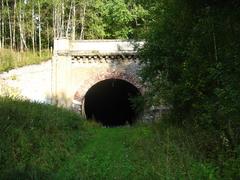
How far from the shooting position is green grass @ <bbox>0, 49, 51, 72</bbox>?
80.7ft

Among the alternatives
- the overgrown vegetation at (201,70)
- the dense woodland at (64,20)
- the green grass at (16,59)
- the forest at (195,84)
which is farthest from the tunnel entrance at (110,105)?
the overgrown vegetation at (201,70)

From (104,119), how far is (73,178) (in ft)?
78.4

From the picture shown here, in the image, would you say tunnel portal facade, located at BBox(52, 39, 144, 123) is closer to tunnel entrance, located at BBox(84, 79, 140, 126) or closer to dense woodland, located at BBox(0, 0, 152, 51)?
tunnel entrance, located at BBox(84, 79, 140, 126)

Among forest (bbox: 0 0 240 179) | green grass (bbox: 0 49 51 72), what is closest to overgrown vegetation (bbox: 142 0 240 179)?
forest (bbox: 0 0 240 179)

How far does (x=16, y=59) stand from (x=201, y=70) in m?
16.9


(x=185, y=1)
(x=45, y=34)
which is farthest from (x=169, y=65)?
(x=45, y=34)

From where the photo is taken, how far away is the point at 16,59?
27.3 m

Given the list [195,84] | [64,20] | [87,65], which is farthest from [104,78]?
[195,84]

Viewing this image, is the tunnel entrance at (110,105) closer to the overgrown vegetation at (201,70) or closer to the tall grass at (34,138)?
the overgrown vegetation at (201,70)

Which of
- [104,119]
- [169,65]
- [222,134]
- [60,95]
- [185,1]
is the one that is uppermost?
[185,1]

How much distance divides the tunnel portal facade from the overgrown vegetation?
27.9 ft

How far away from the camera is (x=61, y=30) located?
108 ft

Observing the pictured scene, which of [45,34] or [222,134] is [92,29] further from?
[222,134]

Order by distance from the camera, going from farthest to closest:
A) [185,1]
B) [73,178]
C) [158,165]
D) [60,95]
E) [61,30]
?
[61,30]
[60,95]
[185,1]
[158,165]
[73,178]
